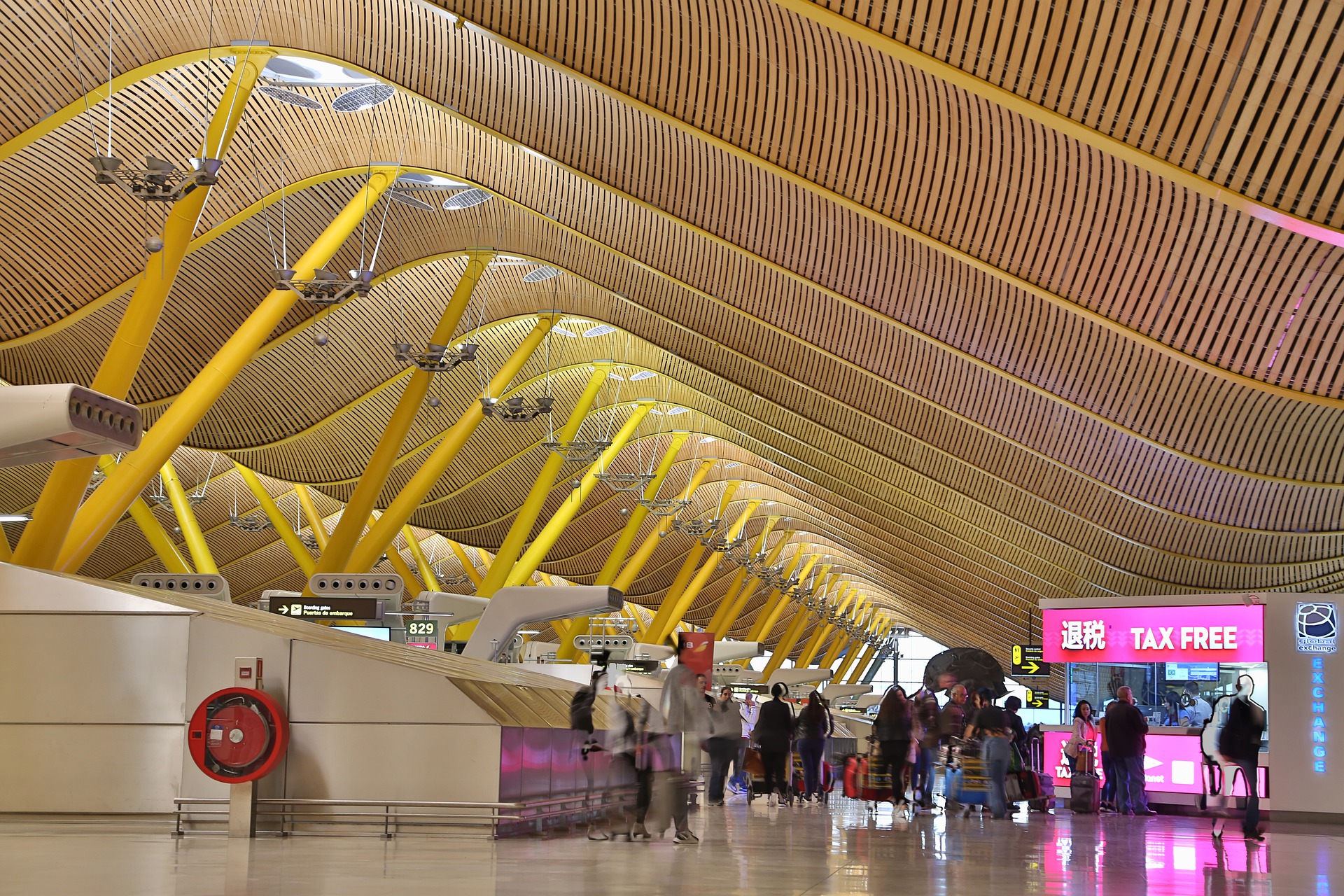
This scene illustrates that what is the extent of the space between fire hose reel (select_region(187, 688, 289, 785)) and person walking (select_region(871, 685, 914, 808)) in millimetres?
6980

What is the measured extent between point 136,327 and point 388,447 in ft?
31.0

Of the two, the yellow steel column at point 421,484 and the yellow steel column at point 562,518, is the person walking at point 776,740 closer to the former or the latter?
the yellow steel column at point 421,484

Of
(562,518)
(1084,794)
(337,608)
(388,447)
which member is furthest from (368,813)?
(562,518)

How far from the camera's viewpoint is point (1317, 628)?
20359 mm

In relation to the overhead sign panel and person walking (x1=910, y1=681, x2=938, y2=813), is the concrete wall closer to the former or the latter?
person walking (x1=910, y1=681, x2=938, y2=813)

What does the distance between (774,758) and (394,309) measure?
65.1ft

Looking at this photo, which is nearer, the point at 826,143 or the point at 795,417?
the point at 826,143

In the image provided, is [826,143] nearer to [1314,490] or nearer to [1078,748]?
[1078,748]

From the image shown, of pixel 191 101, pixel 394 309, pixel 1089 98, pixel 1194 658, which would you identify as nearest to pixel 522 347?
pixel 394 309

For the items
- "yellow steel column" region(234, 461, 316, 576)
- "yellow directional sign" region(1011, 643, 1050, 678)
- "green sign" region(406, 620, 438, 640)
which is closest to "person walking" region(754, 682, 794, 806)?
"green sign" region(406, 620, 438, 640)

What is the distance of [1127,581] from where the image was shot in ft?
109

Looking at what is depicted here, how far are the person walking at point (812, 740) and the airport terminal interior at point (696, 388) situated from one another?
0.15m

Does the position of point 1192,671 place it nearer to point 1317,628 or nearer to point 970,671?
point 1317,628

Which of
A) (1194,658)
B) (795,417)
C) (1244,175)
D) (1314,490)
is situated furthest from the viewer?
(795,417)
